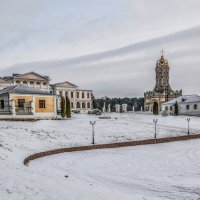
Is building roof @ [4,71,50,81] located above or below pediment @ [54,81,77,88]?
above

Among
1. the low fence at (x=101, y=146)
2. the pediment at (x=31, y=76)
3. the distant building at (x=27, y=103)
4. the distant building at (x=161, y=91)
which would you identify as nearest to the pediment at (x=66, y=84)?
the pediment at (x=31, y=76)

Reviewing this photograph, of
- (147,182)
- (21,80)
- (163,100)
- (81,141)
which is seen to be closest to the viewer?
(147,182)

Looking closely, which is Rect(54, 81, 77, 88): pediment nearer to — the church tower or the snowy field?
the church tower

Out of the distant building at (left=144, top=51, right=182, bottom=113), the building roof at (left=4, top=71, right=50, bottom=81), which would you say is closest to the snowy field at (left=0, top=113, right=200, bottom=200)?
the building roof at (left=4, top=71, right=50, bottom=81)

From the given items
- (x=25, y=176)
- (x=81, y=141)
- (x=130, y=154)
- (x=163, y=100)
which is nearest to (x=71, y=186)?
(x=25, y=176)

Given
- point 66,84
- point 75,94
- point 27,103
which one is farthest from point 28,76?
point 27,103

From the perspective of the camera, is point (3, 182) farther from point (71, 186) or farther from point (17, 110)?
point (17, 110)

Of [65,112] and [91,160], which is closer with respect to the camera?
[91,160]

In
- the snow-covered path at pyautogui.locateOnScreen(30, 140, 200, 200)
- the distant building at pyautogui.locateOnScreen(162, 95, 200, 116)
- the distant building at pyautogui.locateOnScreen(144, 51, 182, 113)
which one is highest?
the distant building at pyautogui.locateOnScreen(144, 51, 182, 113)

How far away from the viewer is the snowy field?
10.1 meters

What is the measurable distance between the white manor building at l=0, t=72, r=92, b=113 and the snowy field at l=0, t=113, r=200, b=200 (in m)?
41.5

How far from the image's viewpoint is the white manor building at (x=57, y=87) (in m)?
73.9

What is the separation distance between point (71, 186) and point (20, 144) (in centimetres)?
1326

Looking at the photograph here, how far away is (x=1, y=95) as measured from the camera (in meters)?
40.8
